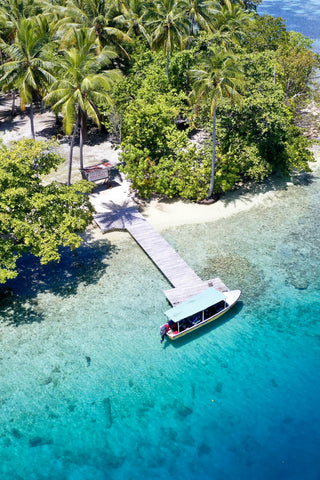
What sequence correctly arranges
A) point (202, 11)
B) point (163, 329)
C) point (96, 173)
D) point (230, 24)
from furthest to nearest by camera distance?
point (230, 24)
point (202, 11)
point (96, 173)
point (163, 329)

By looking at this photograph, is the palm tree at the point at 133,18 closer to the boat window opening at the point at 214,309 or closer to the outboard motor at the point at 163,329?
the boat window opening at the point at 214,309

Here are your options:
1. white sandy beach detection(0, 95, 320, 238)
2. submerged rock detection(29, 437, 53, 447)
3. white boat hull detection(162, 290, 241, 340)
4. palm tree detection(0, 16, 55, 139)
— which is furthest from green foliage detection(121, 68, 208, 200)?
submerged rock detection(29, 437, 53, 447)

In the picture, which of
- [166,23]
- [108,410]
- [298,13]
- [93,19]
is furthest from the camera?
[298,13]

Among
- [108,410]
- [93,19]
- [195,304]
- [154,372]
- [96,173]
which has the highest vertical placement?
[93,19]

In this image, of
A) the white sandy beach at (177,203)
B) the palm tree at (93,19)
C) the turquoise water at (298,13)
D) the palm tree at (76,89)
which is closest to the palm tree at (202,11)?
the palm tree at (93,19)

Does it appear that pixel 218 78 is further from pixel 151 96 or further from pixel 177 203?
pixel 177 203

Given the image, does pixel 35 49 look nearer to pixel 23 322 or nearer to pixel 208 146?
pixel 208 146

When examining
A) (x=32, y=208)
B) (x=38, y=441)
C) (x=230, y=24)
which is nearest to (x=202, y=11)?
(x=230, y=24)
